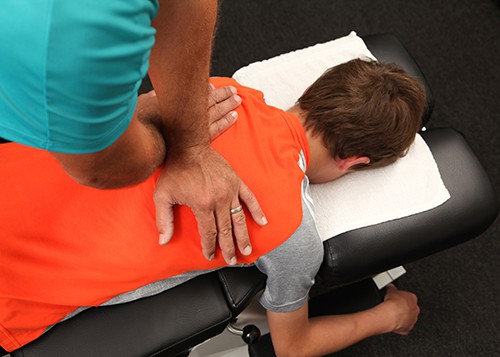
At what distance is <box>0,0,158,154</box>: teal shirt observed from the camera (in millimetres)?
496

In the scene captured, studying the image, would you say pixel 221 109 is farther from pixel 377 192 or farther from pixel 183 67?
pixel 377 192

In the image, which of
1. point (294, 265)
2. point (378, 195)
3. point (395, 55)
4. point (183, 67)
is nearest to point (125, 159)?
point (183, 67)

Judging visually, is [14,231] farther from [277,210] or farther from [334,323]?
[334,323]

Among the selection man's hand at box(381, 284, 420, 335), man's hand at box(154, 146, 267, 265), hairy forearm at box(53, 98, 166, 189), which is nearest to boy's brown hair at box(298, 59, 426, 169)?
man's hand at box(154, 146, 267, 265)

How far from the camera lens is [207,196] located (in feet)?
3.11

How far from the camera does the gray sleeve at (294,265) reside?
3.47 ft

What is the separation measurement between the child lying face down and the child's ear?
2 cm

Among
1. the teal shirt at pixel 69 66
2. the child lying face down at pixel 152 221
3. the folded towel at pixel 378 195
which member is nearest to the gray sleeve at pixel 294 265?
the child lying face down at pixel 152 221

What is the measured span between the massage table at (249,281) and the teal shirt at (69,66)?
0.59 metres

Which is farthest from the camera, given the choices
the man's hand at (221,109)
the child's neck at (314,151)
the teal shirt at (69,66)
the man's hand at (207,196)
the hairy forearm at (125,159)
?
the child's neck at (314,151)

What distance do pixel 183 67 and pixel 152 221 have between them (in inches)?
13.2

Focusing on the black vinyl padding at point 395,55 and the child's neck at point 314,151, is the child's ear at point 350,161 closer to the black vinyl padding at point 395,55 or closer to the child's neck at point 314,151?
the child's neck at point 314,151

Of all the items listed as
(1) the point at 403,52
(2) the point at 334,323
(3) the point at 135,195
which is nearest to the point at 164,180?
(3) the point at 135,195

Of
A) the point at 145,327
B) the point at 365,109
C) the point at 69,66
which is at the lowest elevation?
the point at 145,327
